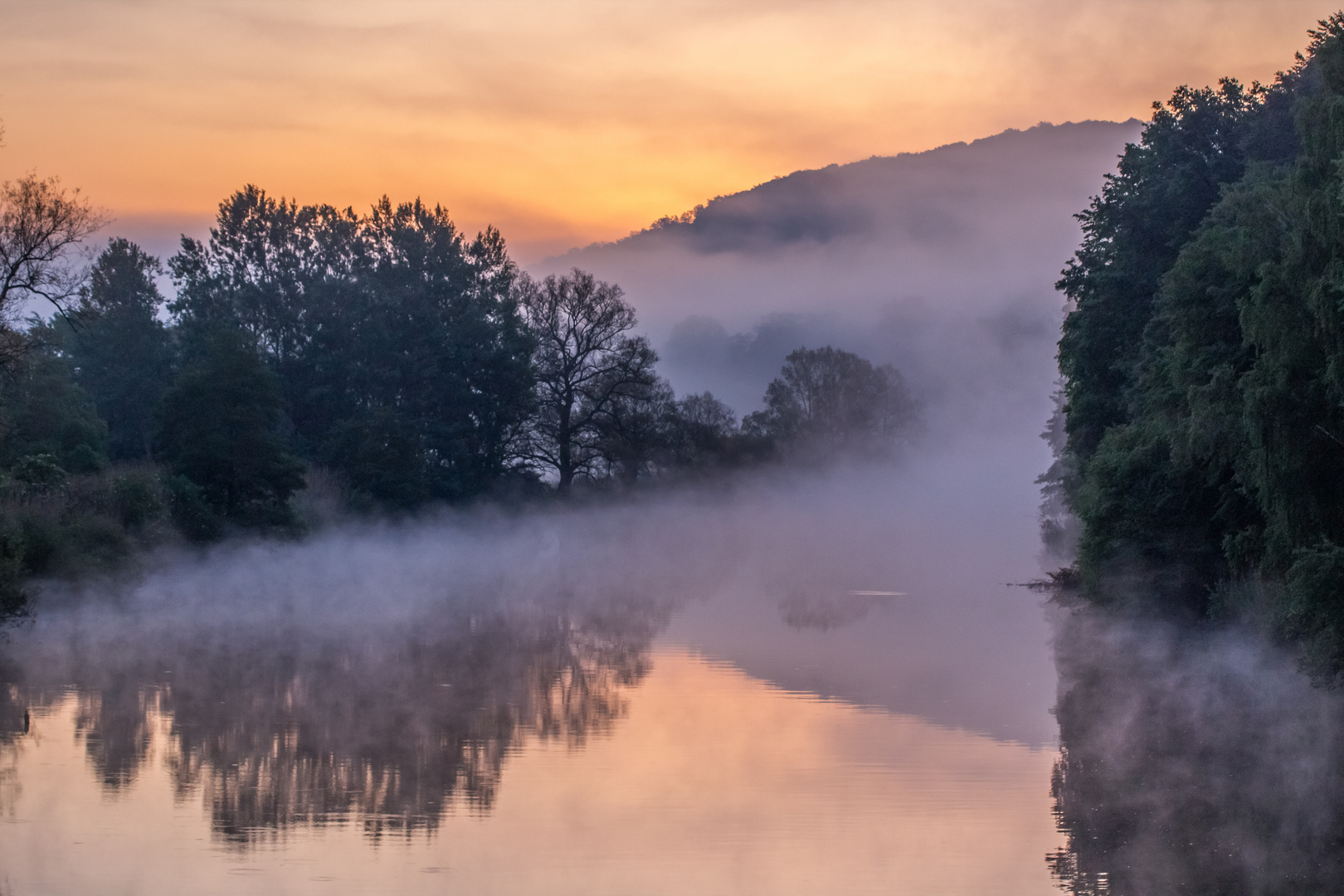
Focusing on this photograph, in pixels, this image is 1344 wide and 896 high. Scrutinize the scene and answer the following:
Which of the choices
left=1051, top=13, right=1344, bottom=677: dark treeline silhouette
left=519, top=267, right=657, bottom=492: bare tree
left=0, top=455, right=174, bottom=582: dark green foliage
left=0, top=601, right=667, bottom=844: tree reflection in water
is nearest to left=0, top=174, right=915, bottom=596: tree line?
left=519, top=267, right=657, bottom=492: bare tree

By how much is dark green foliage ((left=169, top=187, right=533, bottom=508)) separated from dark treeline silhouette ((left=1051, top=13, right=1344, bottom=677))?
103ft

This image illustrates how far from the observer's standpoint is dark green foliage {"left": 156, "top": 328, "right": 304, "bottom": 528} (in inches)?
1716

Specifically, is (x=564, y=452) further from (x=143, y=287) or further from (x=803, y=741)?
(x=803, y=741)

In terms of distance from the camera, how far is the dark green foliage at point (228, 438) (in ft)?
143

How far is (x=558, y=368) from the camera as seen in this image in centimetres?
6819

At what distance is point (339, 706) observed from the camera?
20859 millimetres

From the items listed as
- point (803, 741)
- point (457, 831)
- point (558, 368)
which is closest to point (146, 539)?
point (803, 741)

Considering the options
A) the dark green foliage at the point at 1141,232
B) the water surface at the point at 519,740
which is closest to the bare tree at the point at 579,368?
the water surface at the point at 519,740

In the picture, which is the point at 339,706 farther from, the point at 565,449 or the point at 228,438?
the point at 565,449

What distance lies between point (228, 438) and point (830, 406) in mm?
68887

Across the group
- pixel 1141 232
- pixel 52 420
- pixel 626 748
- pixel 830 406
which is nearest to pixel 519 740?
pixel 626 748

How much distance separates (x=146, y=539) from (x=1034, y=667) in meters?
22.6

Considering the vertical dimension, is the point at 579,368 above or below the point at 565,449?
above

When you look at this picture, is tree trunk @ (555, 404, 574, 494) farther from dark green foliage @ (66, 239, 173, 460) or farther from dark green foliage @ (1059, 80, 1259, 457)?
dark green foliage @ (1059, 80, 1259, 457)
